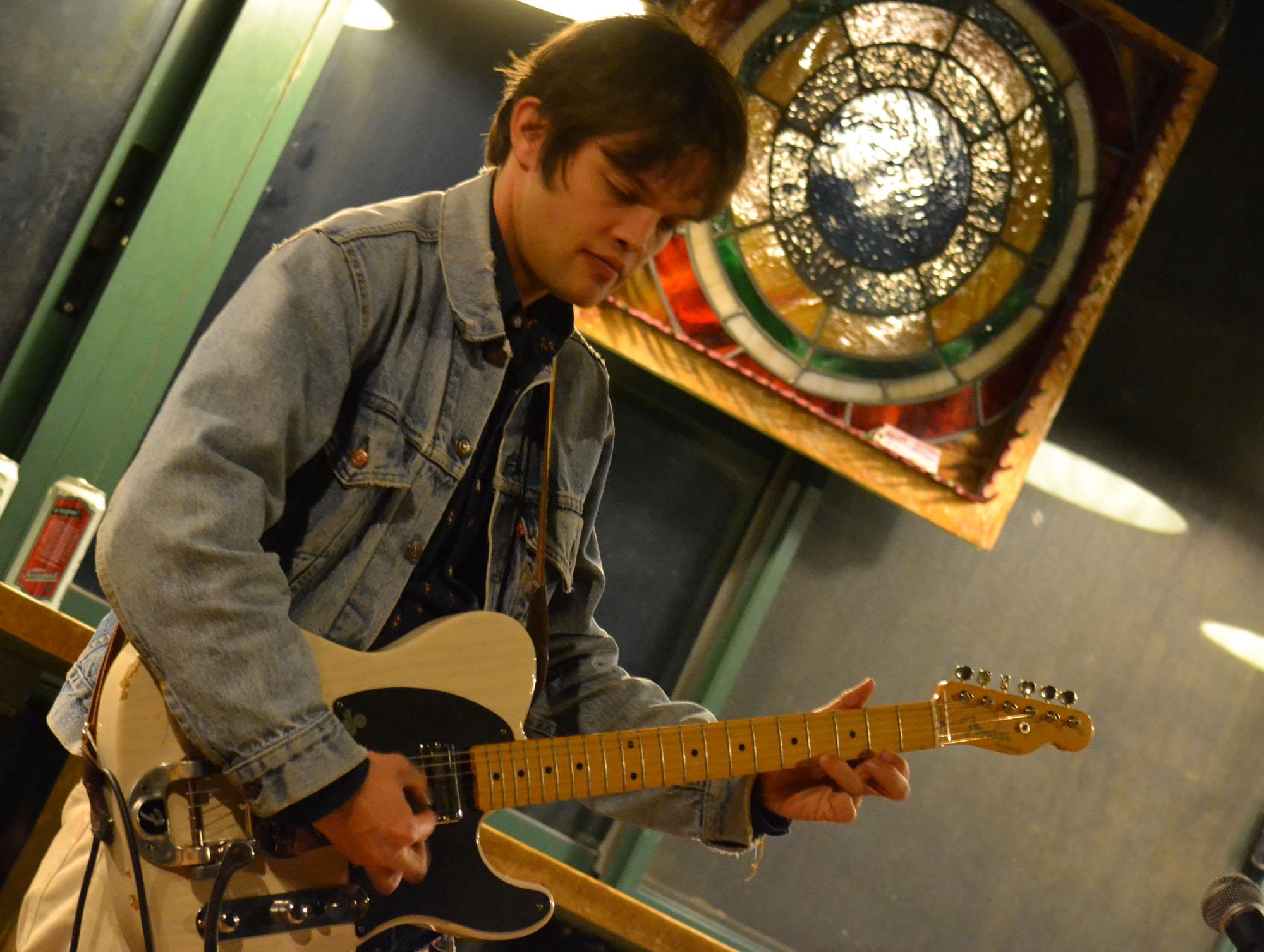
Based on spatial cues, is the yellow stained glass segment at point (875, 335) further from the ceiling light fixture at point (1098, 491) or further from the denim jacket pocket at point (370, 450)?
the denim jacket pocket at point (370, 450)

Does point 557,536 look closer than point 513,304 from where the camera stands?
No

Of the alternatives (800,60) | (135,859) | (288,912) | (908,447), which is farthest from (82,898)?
(800,60)

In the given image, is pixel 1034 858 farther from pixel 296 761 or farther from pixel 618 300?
pixel 296 761

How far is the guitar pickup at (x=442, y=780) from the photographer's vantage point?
127 centimetres

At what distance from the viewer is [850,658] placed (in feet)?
9.02

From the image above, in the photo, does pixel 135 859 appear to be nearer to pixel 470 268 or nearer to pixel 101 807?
pixel 101 807

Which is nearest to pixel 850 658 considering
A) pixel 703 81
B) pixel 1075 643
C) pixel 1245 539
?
pixel 1075 643

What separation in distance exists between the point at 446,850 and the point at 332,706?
228 mm

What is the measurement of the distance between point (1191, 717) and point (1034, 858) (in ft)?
1.86

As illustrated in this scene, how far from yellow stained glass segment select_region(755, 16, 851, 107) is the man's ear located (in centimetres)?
125

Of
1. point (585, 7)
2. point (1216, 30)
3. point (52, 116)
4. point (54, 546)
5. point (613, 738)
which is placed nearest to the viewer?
point (613, 738)

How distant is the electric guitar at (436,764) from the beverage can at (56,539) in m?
1.10

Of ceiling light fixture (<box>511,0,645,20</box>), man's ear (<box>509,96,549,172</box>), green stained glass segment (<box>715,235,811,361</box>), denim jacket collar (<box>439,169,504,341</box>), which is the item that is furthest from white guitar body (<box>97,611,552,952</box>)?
ceiling light fixture (<box>511,0,645,20</box>)

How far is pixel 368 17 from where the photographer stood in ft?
8.13
